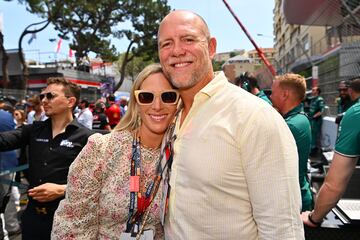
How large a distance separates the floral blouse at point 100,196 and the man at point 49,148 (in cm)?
93

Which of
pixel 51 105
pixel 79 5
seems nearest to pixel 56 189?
pixel 51 105

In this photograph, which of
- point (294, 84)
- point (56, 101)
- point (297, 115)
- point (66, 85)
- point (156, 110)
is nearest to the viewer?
point (156, 110)

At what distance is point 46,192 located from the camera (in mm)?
2699

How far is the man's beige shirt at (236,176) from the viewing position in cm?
146

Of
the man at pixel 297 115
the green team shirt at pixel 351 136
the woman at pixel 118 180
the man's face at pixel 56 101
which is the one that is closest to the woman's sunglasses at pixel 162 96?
the woman at pixel 118 180

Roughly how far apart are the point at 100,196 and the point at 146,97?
0.58 meters

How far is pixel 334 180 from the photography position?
2178mm

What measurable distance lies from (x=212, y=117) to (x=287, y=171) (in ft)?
1.28

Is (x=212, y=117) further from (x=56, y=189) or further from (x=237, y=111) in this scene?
(x=56, y=189)

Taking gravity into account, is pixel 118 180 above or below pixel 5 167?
above

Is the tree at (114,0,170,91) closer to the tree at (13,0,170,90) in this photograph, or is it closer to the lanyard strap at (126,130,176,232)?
the tree at (13,0,170,90)

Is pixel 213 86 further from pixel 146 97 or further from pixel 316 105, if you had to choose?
pixel 316 105

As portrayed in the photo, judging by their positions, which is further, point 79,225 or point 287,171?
point 79,225

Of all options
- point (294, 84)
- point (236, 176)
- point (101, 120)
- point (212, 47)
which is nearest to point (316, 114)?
point (101, 120)
